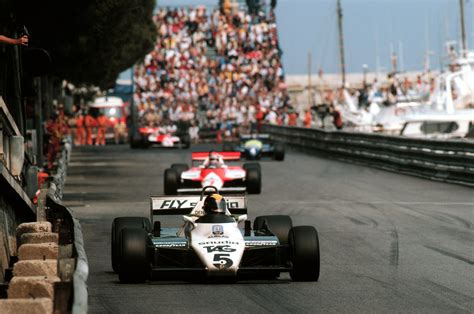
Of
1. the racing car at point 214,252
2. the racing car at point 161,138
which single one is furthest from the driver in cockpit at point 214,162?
the racing car at point 161,138

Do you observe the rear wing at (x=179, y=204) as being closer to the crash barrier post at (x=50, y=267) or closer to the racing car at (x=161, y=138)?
the crash barrier post at (x=50, y=267)

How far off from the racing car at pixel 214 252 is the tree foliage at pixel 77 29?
23.8 feet

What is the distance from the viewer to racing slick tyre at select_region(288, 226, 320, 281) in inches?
528

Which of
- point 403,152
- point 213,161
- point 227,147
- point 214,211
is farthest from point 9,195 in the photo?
point 227,147

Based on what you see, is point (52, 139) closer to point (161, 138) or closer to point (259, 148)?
point (259, 148)

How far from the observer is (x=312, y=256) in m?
13.5

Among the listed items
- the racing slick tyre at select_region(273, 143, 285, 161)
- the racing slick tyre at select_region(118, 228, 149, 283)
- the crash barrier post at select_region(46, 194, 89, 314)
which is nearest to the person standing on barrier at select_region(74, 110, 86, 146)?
the racing slick tyre at select_region(273, 143, 285, 161)

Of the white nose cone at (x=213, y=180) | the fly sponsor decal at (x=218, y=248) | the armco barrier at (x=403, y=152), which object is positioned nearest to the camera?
the fly sponsor decal at (x=218, y=248)

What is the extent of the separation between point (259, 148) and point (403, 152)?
8.64 m

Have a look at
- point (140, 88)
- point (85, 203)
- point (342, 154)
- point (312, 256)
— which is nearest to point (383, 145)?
point (342, 154)

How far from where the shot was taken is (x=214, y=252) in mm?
13375

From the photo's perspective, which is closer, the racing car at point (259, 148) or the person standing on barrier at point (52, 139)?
the person standing on barrier at point (52, 139)

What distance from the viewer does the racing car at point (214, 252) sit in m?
13.3

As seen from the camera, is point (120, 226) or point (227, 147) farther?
point (227, 147)
